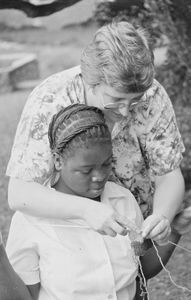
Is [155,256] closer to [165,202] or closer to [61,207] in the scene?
[165,202]

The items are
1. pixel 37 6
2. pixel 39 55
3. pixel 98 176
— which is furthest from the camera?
pixel 39 55

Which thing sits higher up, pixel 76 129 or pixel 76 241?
pixel 76 129

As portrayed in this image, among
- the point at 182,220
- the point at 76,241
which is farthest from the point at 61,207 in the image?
the point at 182,220

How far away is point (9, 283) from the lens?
7.98 ft

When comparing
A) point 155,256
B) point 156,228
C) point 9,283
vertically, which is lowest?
point 155,256

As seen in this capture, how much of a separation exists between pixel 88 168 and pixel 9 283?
0.46 m

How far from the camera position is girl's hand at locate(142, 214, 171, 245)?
2482 millimetres

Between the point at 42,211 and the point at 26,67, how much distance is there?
494 cm

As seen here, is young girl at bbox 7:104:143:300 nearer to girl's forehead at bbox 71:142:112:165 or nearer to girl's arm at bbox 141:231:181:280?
girl's forehead at bbox 71:142:112:165

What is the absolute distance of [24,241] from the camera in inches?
101

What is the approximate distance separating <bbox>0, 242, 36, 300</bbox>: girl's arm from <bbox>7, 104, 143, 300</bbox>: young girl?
0.29 ft

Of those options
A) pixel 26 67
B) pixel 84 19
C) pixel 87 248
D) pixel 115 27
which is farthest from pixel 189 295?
pixel 26 67

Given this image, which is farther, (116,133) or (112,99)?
(116,133)

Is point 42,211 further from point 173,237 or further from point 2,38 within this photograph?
point 2,38
